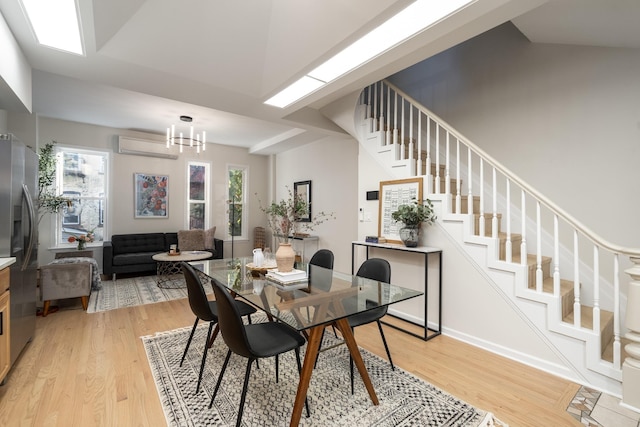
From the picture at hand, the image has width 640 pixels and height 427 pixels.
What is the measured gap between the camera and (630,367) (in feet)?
6.32

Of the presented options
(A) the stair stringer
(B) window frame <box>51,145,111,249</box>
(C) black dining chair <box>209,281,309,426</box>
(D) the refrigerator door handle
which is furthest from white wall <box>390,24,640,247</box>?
(B) window frame <box>51,145,111,249</box>

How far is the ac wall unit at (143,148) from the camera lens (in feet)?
17.9

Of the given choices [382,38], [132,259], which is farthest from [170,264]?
[382,38]

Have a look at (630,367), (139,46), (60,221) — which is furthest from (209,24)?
(60,221)

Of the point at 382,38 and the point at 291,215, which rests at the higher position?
the point at 382,38

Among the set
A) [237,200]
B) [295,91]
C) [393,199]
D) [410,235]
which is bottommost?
[410,235]

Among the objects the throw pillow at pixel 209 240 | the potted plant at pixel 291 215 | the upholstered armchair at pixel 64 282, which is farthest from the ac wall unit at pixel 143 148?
the upholstered armchair at pixel 64 282

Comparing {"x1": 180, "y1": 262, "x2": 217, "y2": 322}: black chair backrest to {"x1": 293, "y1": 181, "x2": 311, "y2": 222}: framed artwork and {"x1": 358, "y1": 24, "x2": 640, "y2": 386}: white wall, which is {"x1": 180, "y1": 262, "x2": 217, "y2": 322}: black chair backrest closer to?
{"x1": 358, "y1": 24, "x2": 640, "y2": 386}: white wall

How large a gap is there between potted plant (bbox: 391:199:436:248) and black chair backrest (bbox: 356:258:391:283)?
2.11 ft

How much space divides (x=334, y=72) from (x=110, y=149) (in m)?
4.93

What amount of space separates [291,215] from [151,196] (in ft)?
9.14

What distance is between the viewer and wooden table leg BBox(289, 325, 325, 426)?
5.49 feet

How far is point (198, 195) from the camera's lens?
6.48 m

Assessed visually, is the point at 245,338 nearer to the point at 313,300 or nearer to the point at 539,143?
the point at 313,300
